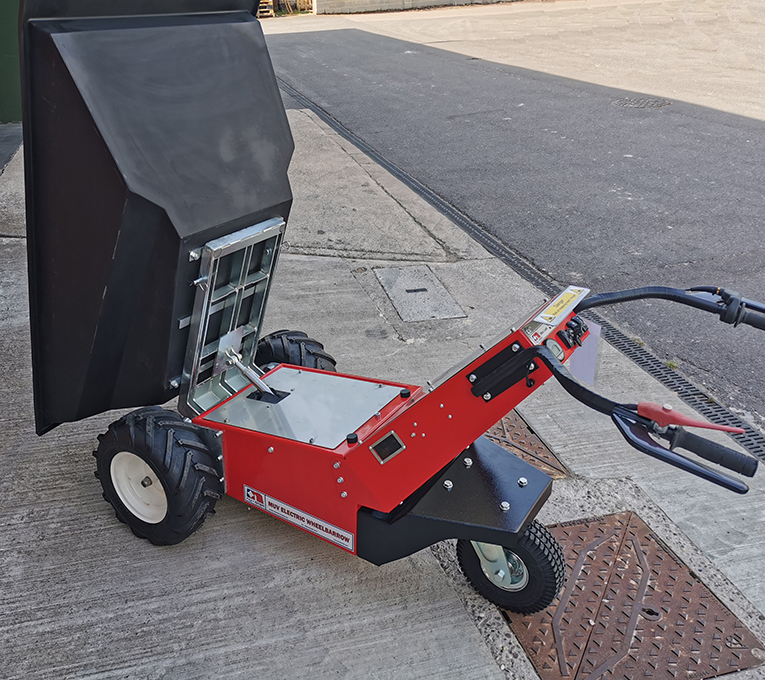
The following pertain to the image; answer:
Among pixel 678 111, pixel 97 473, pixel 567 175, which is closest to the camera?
pixel 97 473

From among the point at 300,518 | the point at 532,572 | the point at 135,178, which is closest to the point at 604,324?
the point at 532,572

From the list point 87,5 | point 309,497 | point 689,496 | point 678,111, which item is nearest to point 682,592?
point 689,496

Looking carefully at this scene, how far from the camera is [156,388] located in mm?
2574

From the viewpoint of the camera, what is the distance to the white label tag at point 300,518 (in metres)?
2.58

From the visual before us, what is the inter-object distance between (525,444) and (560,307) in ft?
4.71

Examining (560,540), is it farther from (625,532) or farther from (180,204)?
(180,204)

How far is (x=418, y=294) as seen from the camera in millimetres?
4867

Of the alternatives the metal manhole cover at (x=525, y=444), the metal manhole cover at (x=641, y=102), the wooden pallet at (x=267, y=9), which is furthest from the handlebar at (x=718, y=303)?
the wooden pallet at (x=267, y=9)

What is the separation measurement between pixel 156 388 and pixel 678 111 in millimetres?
9172

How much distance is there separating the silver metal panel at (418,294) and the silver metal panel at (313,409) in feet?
5.48

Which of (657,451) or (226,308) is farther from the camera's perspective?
(226,308)

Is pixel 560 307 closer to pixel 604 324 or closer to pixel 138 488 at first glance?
pixel 138 488

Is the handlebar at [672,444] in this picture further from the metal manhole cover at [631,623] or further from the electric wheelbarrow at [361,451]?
the metal manhole cover at [631,623]

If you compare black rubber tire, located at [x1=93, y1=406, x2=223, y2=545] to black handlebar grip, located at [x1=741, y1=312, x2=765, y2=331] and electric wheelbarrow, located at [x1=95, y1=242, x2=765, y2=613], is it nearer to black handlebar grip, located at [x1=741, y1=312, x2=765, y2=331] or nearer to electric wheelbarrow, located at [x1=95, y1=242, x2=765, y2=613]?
electric wheelbarrow, located at [x1=95, y1=242, x2=765, y2=613]
